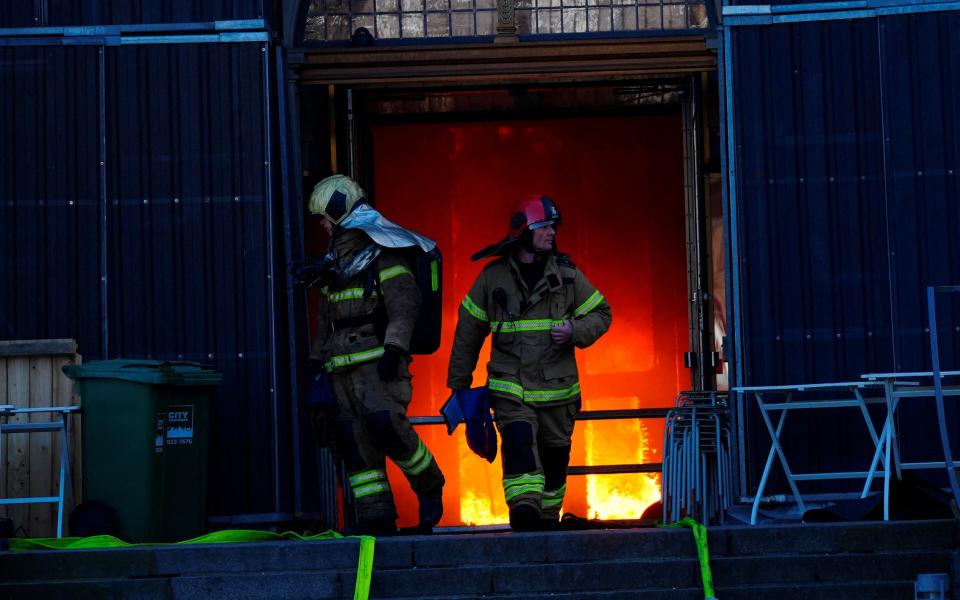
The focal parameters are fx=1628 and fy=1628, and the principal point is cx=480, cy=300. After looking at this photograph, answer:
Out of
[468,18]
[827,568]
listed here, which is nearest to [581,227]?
[468,18]

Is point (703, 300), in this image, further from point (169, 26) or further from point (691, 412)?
point (169, 26)

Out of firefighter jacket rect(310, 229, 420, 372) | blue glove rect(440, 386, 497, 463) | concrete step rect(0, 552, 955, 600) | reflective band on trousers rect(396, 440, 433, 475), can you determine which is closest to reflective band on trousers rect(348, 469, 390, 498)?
reflective band on trousers rect(396, 440, 433, 475)

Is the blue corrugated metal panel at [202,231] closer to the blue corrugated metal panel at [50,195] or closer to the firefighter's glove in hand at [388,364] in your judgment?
the blue corrugated metal panel at [50,195]

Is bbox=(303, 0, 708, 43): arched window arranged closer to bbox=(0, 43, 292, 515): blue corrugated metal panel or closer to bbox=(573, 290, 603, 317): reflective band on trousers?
bbox=(0, 43, 292, 515): blue corrugated metal panel

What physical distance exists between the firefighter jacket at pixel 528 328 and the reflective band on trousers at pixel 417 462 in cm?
44

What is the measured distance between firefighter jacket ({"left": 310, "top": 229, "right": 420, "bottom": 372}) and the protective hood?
0.08 metres

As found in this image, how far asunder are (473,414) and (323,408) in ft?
2.83

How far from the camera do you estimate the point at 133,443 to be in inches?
357

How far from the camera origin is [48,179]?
33.5ft

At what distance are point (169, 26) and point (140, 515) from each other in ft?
10.4

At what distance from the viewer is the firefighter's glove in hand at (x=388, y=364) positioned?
905 cm

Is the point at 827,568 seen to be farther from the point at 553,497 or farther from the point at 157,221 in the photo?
the point at 157,221

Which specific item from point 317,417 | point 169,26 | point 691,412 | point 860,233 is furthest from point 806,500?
point 169,26

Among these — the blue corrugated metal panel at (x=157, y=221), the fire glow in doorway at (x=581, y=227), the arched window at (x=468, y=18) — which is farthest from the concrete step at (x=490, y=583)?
the fire glow in doorway at (x=581, y=227)
